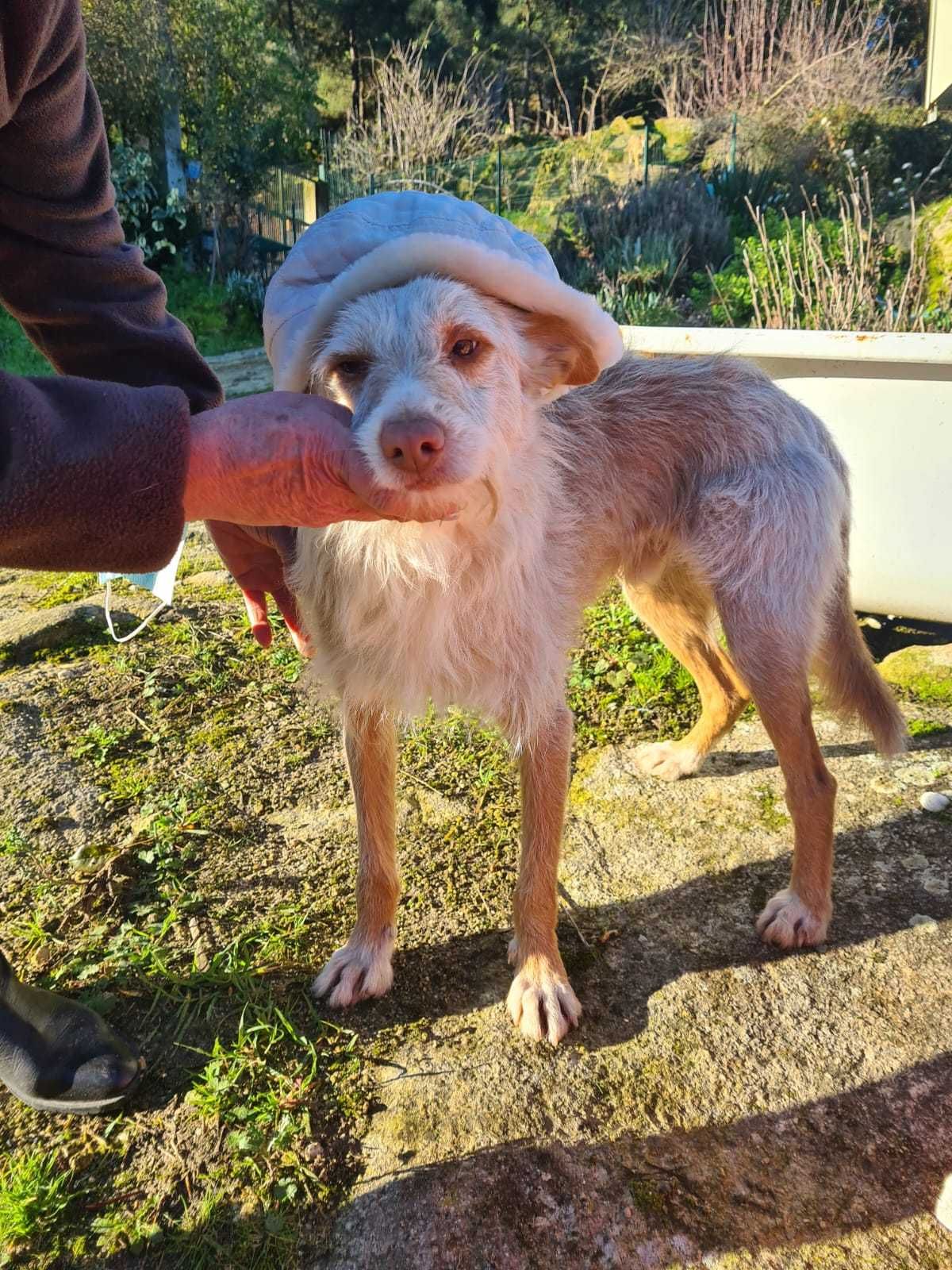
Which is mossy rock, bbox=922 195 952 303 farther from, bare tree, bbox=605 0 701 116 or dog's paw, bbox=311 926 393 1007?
bare tree, bbox=605 0 701 116

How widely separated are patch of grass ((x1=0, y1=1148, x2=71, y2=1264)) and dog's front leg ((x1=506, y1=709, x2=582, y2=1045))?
105cm

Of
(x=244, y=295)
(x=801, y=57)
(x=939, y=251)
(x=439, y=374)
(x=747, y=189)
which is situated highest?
(x=801, y=57)

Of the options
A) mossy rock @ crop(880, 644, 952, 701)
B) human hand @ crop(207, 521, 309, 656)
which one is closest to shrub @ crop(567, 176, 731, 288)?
mossy rock @ crop(880, 644, 952, 701)

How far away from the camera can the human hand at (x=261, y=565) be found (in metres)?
2.41

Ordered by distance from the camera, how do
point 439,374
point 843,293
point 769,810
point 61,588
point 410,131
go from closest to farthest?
point 439,374 → point 769,810 → point 61,588 → point 843,293 → point 410,131

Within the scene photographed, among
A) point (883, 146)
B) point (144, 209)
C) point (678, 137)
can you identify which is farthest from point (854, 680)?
point (144, 209)

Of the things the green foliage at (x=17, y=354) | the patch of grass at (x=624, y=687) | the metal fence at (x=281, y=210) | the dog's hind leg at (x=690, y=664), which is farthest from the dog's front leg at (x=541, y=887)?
the metal fence at (x=281, y=210)

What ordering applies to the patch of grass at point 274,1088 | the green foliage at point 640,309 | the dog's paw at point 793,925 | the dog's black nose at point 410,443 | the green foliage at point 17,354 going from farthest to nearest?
the green foliage at point 17,354, the green foliage at point 640,309, the dog's paw at point 793,925, the patch of grass at point 274,1088, the dog's black nose at point 410,443

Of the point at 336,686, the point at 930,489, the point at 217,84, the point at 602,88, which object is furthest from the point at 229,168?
the point at 336,686

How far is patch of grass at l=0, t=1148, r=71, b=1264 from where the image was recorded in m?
1.73

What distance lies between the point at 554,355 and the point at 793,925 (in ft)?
5.46

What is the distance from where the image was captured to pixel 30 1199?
1.77m

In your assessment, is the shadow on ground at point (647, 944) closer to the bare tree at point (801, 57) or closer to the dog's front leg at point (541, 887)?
the dog's front leg at point (541, 887)

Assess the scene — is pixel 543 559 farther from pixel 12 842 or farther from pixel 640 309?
pixel 640 309
